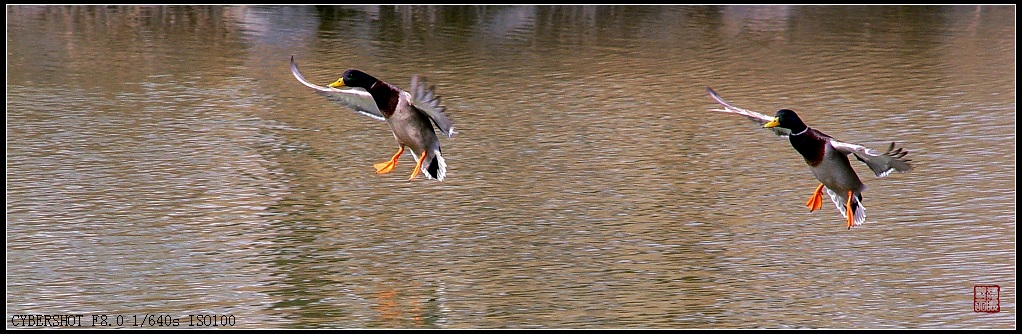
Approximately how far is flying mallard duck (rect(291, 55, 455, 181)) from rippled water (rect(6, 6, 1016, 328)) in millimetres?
472

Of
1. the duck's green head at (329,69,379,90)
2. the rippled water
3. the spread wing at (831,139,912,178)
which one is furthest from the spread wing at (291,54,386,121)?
the spread wing at (831,139,912,178)

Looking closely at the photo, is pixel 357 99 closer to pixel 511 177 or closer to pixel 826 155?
pixel 511 177

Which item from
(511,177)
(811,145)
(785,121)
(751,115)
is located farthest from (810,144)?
(511,177)

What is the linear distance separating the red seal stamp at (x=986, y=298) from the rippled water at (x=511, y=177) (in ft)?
0.13

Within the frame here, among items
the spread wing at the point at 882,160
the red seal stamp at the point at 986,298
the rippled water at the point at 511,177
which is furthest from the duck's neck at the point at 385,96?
the red seal stamp at the point at 986,298

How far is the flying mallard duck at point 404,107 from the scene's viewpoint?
6.59m

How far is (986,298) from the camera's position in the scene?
6.44m

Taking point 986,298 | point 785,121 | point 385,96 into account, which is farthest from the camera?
Result: point 385,96

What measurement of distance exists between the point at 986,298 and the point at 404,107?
8.53ft

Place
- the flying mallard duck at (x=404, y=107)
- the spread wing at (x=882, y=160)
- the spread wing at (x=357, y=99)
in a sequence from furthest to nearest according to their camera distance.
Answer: the spread wing at (x=357, y=99), the flying mallard duck at (x=404, y=107), the spread wing at (x=882, y=160)

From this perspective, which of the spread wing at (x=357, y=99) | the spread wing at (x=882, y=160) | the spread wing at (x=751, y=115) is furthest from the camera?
the spread wing at (x=357, y=99)

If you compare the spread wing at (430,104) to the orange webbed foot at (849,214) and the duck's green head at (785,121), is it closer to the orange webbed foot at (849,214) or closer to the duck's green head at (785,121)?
the duck's green head at (785,121)

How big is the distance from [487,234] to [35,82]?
16.9 feet

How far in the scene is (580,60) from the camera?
12164 mm
